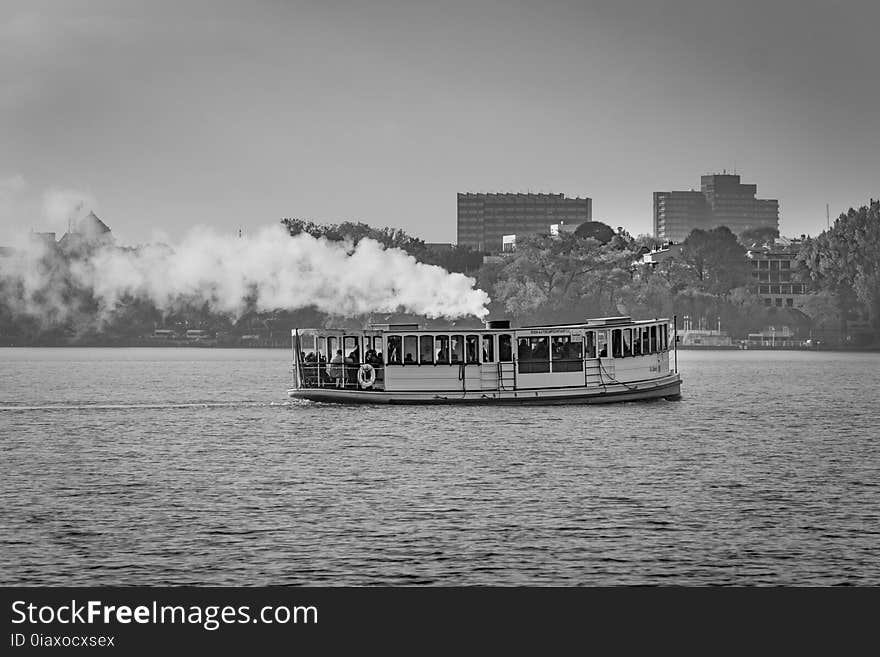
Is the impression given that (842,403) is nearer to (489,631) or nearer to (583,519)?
(583,519)

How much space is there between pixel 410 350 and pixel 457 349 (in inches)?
113

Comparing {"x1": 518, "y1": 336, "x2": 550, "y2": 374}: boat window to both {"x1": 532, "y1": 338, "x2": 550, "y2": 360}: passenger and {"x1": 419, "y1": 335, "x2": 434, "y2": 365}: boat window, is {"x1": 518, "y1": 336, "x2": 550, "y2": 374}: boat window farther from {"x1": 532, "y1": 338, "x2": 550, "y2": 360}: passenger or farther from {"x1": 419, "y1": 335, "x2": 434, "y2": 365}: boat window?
{"x1": 419, "y1": 335, "x2": 434, "y2": 365}: boat window

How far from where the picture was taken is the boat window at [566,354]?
94.8 metres

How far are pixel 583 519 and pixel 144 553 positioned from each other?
16.0 metres

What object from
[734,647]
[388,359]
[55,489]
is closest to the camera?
[734,647]

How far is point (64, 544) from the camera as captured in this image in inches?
1987

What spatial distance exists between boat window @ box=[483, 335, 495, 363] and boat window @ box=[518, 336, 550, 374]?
1.68 m

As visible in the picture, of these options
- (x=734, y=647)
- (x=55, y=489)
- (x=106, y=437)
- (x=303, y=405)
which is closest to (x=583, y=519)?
(x=734, y=647)

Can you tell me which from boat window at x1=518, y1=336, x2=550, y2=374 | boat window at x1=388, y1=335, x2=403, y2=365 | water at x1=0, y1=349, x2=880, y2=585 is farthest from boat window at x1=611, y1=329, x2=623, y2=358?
boat window at x1=388, y1=335, x2=403, y2=365

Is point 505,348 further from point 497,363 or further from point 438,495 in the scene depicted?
point 438,495

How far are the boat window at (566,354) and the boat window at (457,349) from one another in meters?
5.55

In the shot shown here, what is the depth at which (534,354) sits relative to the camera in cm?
9525

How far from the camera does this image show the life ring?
95750mm

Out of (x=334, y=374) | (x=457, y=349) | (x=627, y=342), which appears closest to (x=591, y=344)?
(x=627, y=342)
